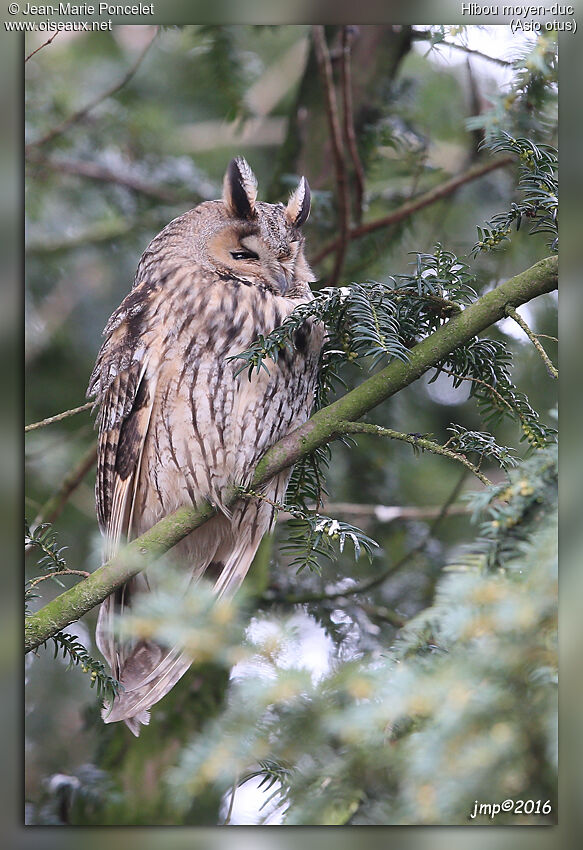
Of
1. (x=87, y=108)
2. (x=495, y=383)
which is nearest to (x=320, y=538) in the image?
(x=495, y=383)

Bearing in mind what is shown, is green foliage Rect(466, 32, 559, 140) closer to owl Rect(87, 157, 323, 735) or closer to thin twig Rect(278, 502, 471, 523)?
owl Rect(87, 157, 323, 735)

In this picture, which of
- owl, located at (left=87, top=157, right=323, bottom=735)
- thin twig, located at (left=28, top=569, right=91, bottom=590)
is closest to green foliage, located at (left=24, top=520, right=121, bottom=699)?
thin twig, located at (left=28, top=569, right=91, bottom=590)

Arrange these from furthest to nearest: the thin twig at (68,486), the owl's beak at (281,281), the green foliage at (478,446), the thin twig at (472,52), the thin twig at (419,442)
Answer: the thin twig at (68,486), the owl's beak at (281,281), the thin twig at (472,52), the green foliage at (478,446), the thin twig at (419,442)

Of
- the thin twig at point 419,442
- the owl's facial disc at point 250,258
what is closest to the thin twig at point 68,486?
the owl's facial disc at point 250,258

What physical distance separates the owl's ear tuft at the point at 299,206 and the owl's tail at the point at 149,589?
634 mm

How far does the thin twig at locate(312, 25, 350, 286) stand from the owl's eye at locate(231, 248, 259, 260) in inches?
18.4

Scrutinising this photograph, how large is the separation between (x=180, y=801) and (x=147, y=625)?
36 cm

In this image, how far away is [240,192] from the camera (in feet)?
6.30

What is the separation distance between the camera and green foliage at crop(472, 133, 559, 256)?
1.60 meters

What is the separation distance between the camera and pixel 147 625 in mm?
1576

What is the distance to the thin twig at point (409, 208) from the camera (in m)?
2.28

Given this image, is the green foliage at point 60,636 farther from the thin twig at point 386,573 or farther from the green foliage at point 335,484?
the thin twig at point 386,573

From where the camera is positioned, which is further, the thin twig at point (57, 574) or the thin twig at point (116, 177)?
the thin twig at point (116, 177)

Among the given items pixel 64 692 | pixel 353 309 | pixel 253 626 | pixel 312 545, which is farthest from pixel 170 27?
pixel 64 692
